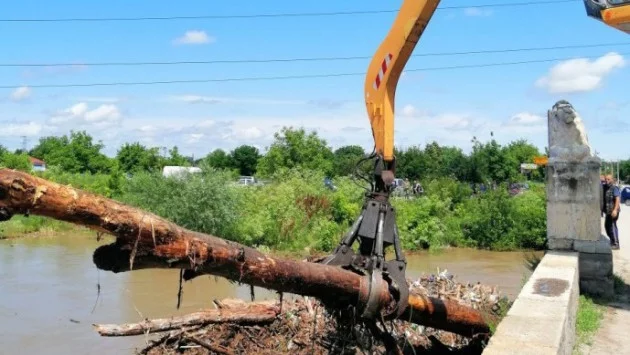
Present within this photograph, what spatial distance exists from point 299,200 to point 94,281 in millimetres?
9877

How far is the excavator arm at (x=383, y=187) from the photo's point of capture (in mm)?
5055

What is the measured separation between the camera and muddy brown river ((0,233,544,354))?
9617 mm

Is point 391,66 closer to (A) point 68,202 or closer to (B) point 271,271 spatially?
(B) point 271,271

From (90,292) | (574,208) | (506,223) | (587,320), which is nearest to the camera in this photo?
(587,320)

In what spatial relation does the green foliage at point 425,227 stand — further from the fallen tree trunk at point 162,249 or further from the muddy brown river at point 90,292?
the fallen tree trunk at point 162,249

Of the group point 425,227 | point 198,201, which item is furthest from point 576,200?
point 198,201

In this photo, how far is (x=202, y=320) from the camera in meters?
7.66

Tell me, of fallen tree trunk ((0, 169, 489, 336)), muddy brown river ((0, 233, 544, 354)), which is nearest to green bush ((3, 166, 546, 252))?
muddy brown river ((0, 233, 544, 354))

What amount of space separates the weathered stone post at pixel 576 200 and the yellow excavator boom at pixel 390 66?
11.6 feet

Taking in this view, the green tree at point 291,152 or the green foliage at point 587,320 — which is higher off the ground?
the green tree at point 291,152

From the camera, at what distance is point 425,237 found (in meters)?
20.4

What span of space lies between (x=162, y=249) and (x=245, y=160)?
2859 inches

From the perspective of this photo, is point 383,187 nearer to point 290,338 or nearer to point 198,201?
point 290,338

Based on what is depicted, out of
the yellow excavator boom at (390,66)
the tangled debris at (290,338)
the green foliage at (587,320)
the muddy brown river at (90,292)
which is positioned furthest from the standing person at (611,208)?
the yellow excavator boom at (390,66)
